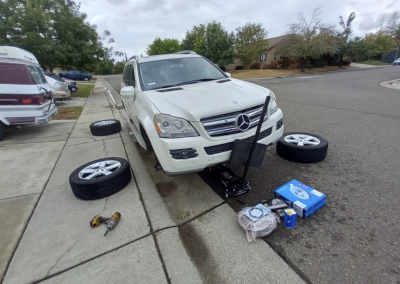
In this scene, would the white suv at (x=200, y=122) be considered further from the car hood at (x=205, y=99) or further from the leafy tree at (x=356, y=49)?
the leafy tree at (x=356, y=49)

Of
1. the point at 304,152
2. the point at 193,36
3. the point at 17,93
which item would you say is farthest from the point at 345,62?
the point at 17,93

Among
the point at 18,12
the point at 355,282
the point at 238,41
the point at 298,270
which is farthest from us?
the point at 238,41

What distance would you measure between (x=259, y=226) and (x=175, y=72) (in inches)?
110

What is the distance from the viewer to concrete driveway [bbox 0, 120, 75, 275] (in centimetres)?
245

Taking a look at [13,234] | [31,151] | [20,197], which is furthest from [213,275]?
[31,151]

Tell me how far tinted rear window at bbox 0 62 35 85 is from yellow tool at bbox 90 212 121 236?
5.11 m

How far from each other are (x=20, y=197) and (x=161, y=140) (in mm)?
2457

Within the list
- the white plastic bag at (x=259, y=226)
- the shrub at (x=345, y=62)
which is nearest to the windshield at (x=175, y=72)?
the white plastic bag at (x=259, y=226)

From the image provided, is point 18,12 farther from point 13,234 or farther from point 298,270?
point 298,270

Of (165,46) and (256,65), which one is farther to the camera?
(165,46)

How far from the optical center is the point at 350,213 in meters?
2.32

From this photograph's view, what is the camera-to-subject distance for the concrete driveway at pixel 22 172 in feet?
8.05

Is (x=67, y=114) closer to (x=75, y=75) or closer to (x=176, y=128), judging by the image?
(x=176, y=128)

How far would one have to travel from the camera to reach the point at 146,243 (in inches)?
84.7
